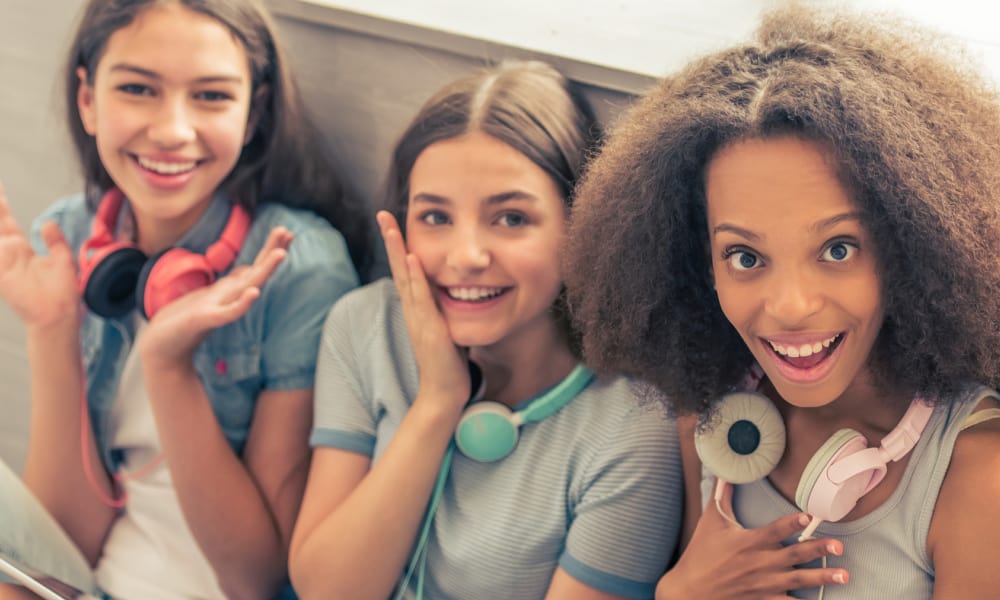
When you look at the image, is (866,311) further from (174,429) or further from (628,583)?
(174,429)

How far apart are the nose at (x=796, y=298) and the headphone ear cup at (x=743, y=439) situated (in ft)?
0.64

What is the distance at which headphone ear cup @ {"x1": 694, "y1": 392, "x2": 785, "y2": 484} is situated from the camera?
1021 millimetres

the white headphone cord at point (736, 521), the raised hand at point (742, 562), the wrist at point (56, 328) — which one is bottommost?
the raised hand at point (742, 562)

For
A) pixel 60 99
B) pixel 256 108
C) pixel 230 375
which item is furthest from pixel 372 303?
pixel 60 99

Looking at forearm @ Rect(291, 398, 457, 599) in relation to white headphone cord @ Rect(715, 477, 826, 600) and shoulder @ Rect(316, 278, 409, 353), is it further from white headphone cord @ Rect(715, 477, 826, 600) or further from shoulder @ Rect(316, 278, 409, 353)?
white headphone cord @ Rect(715, 477, 826, 600)

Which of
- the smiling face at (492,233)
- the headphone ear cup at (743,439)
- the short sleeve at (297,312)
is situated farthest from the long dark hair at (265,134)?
the headphone ear cup at (743,439)

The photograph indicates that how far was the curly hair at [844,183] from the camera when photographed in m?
0.83

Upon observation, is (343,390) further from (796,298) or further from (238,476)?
(796,298)

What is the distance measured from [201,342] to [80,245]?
363 mm

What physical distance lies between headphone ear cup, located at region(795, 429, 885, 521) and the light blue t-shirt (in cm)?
23

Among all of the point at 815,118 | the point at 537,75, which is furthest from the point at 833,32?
the point at 537,75

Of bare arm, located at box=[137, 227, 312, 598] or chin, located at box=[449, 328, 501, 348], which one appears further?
bare arm, located at box=[137, 227, 312, 598]

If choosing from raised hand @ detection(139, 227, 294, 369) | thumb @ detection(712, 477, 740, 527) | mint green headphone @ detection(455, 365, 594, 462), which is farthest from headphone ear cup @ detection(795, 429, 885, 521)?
raised hand @ detection(139, 227, 294, 369)

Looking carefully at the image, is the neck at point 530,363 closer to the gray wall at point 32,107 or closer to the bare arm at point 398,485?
the bare arm at point 398,485
